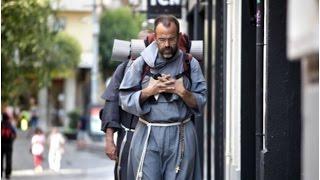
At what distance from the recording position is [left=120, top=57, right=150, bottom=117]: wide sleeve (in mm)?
7094

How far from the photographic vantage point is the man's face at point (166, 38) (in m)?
6.95

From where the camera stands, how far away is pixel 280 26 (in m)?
7.25

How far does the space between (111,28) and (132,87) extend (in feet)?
145

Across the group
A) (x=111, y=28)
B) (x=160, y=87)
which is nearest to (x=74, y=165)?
(x=160, y=87)

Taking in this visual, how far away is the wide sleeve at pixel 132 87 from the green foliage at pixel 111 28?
4229 cm

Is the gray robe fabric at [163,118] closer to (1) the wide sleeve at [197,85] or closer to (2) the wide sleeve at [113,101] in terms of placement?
(1) the wide sleeve at [197,85]

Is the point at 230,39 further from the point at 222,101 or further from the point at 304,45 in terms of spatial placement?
the point at 304,45

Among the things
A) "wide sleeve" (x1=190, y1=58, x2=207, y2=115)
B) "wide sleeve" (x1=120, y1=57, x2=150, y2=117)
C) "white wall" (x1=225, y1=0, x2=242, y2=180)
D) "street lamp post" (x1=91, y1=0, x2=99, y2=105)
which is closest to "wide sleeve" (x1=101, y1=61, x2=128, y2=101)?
"wide sleeve" (x1=120, y1=57, x2=150, y2=117)

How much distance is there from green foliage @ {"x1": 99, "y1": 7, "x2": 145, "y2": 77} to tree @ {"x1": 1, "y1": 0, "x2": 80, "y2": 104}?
29.4 meters

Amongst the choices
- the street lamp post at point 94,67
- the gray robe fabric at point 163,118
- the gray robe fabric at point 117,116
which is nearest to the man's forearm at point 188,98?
the gray robe fabric at point 163,118

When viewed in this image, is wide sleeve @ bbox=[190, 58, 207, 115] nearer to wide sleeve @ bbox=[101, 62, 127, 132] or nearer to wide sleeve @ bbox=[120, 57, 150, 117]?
wide sleeve @ bbox=[120, 57, 150, 117]

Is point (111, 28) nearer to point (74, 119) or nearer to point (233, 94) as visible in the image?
point (74, 119)

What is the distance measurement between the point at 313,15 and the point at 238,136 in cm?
387

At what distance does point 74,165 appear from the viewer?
2325cm
